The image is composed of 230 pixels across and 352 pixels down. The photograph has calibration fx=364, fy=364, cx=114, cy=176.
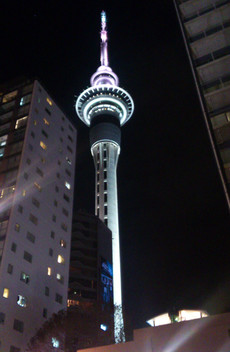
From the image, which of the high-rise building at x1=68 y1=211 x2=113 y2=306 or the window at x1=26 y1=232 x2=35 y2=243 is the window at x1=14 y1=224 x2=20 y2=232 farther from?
the high-rise building at x1=68 y1=211 x2=113 y2=306

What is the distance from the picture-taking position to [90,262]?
276 feet

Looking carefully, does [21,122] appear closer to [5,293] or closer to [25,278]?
[25,278]

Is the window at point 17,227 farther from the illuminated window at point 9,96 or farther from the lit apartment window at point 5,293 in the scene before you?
the illuminated window at point 9,96

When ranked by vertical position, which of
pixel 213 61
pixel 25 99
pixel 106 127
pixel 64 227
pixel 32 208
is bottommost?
pixel 213 61

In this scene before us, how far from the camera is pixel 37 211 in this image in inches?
2101

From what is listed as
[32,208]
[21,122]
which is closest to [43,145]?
[21,122]

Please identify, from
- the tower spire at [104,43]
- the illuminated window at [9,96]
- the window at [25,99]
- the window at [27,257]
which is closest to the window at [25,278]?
the window at [27,257]

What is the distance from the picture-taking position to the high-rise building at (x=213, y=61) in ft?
94.5

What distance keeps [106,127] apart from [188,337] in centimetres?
10153

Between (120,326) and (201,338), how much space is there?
33.5 m

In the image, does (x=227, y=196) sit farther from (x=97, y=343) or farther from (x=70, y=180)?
(x=70, y=180)

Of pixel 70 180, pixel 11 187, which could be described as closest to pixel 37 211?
pixel 11 187

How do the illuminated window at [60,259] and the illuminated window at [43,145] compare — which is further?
the illuminated window at [43,145]

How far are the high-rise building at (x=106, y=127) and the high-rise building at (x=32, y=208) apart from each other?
40.1m
